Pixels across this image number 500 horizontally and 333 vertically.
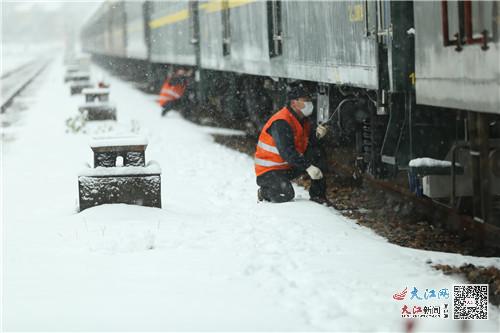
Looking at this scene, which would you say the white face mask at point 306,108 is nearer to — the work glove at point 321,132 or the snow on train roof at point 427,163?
the work glove at point 321,132

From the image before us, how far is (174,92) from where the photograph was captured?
20828 mm

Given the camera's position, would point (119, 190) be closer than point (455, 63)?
No

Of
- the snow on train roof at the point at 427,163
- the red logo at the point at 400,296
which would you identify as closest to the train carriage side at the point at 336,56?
the snow on train roof at the point at 427,163

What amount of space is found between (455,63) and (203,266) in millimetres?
2036

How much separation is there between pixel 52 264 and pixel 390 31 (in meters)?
3.01

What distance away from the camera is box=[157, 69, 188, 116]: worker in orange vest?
20.7m

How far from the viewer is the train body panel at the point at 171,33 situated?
722 inches

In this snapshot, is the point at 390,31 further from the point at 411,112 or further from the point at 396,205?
the point at 396,205

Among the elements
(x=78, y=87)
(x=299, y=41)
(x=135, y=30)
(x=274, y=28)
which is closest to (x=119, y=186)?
(x=299, y=41)

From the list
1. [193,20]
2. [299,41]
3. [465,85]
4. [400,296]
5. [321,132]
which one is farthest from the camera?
[193,20]

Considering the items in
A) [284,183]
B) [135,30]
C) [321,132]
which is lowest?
[284,183]

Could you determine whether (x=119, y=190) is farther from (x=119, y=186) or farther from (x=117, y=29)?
(x=117, y=29)

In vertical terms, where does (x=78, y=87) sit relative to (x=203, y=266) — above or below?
above

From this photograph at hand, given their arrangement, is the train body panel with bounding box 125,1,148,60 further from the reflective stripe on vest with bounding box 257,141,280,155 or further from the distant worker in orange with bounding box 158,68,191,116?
the reflective stripe on vest with bounding box 257,141,280,155
